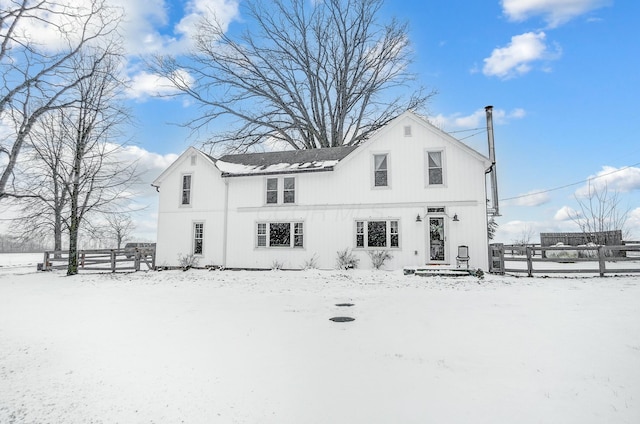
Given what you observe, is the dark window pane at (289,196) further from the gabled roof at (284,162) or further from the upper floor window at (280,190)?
the gabled roof at (284,162)

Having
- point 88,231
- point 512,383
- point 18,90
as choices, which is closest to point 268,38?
point 88,231

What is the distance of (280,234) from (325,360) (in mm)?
13364

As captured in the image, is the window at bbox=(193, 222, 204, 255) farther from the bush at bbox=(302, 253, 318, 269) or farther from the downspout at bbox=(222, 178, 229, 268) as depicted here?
the bush at bbox=(302, 253, 318, 269)

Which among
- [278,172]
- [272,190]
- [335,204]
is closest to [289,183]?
[278,172]

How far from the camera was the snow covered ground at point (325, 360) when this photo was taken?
370 cm

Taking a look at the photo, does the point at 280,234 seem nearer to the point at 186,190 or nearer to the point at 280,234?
the point at 280,234

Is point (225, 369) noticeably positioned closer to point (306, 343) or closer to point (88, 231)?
point (306, 343)

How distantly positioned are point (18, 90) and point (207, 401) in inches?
225

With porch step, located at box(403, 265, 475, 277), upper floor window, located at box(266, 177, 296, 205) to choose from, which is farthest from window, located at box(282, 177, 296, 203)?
porch step, located at box(403, 265, 475, 277)

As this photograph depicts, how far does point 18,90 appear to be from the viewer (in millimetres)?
5574

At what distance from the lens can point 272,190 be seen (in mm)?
18594

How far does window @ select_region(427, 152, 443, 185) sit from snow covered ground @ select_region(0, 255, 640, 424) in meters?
7.54

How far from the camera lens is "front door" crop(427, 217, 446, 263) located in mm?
15703

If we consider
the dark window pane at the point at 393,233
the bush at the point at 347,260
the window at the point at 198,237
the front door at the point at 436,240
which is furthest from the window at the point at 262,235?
the front door at the point at 436,240
